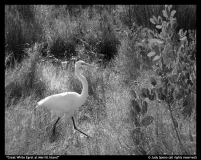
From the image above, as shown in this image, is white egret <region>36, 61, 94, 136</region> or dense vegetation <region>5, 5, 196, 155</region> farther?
white egret <region>36, 61, 94, 136</region>

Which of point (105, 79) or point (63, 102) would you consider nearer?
point (63, 102)

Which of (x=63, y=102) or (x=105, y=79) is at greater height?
(x=105, y=79)

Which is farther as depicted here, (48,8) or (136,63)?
(48,8)

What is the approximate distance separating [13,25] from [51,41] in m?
0.91

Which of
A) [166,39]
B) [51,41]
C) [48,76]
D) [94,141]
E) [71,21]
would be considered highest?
[71,21]

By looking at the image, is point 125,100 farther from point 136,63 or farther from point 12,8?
point 12,8

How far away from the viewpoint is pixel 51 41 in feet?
21.6

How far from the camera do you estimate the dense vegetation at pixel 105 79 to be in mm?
2918

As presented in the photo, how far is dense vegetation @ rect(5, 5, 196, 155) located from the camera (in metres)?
2.92

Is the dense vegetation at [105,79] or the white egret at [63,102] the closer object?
the dense vegetation at [105,79]

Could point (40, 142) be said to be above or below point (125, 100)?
below

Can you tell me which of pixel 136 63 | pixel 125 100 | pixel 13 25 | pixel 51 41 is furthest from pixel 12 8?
pixel 125 100

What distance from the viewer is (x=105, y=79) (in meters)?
5.12

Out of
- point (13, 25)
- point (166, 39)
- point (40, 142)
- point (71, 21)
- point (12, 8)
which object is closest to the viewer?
point (166, 39)
